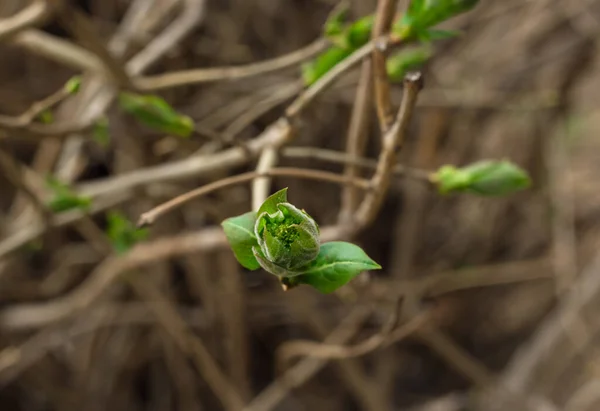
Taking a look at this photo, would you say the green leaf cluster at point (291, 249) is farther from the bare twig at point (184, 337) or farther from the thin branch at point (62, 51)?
Answer: the bare twig at point (184, 337)

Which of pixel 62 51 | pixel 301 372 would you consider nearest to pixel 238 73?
pixel 62 51

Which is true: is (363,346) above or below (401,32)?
below

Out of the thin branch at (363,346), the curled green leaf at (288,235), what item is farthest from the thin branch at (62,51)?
the curled green leaf at (288,235)

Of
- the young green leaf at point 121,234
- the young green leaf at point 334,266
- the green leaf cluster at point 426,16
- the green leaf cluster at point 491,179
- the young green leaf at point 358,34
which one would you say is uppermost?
the young green leaf at point 358,34

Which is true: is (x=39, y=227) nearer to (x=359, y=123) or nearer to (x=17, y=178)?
(x=17, y=178)

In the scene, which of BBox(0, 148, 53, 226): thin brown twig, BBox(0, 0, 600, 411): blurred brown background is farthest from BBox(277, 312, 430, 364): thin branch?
BBox(0, 148, 53, 226): thin brown twig

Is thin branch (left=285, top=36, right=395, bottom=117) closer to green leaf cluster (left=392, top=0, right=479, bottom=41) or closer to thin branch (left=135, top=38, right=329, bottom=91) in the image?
green leaf cluster (left=392, top=0, right=479, bottom=41)

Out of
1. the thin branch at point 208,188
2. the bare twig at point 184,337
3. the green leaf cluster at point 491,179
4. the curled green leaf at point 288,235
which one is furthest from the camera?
the bare twig at point 184,337

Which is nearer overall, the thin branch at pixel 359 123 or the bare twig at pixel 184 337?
the thin branch at pixel 359 123
